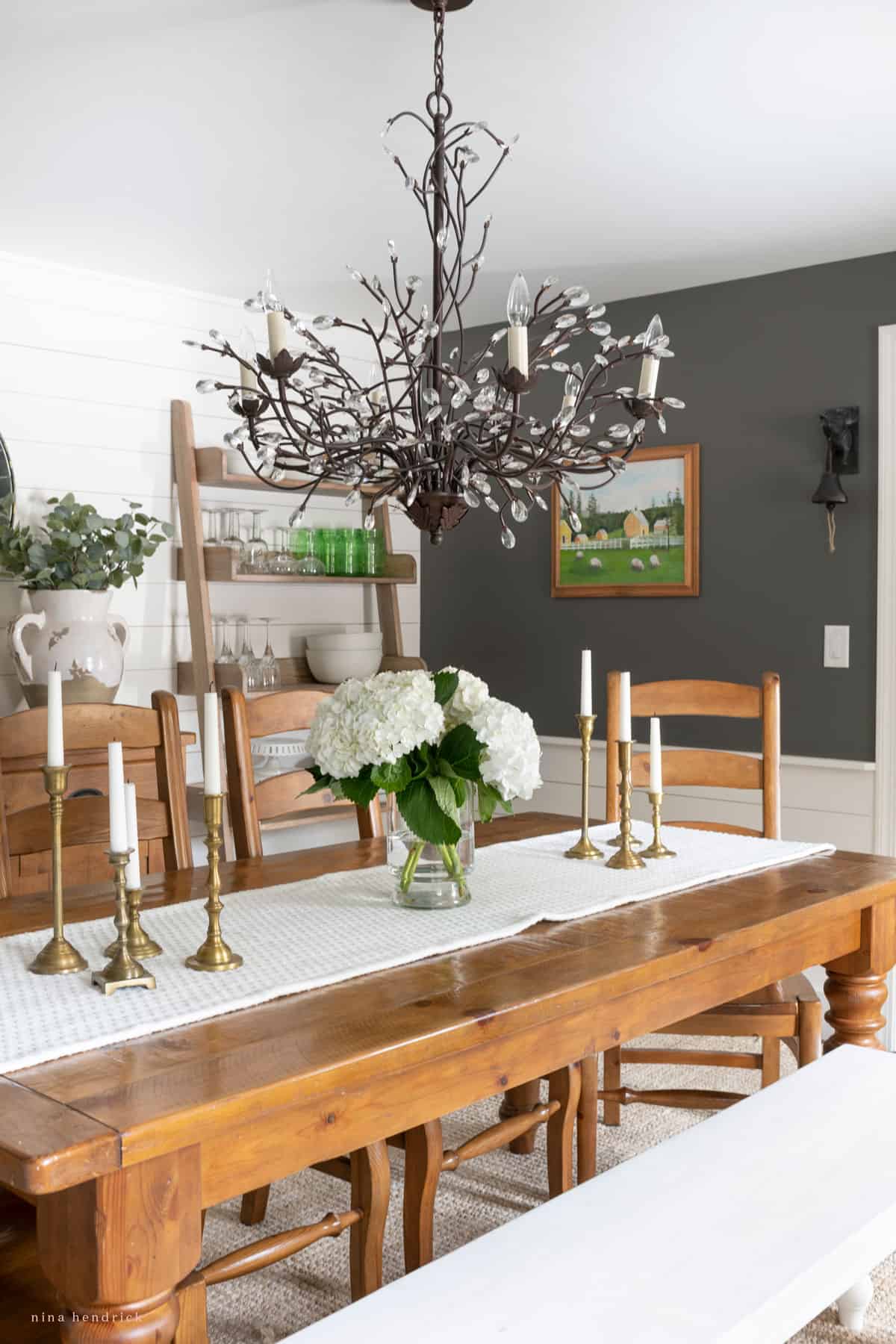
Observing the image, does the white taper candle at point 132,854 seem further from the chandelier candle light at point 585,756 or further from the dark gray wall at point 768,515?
the dark gray wall at point 768,515

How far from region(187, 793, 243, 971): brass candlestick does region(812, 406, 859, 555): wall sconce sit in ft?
8.73

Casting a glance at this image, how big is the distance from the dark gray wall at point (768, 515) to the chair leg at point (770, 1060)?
1332 mm

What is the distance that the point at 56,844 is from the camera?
162cm

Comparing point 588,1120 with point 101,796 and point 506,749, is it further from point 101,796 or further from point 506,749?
point 101,796

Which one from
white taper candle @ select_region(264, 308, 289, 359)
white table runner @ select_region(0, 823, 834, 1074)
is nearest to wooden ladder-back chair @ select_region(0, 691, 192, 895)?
white table runner @ select_region(0, 823, 834, 1074)

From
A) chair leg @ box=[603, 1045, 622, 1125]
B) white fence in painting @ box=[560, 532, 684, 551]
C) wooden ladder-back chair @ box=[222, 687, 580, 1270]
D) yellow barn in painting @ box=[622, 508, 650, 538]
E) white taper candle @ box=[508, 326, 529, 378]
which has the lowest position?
chair leg @ box=[603, 1045, 622, 1125]

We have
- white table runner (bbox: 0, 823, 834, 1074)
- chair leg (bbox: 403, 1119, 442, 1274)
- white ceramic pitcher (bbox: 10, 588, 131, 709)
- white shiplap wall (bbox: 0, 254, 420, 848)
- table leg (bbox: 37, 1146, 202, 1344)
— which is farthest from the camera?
white shiplap wall (bbox: 0, 254, 420, 848)

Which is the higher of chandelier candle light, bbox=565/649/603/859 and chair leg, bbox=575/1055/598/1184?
chandelier candle light, bbox=565/649/603/859

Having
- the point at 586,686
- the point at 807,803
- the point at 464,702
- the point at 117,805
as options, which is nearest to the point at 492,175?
the point at 586,686

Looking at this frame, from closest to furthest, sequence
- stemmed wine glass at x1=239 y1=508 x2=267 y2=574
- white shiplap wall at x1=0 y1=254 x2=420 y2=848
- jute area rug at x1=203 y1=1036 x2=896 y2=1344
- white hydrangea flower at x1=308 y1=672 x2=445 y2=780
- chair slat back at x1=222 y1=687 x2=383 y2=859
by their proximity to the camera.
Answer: white hydrangea flower at x1=308 y1=672 x2=445 y2=780, jute area rug at x1=203 y1=1036 x2=896 y2=1344, chair slat back at x1=222 y1=687 x2=383 y2=859, white shiplap wall at x1=0 y1=254 x2=420 y2=848, stemmed wine glass at x1=239 y1=508 x2=267 y2=574

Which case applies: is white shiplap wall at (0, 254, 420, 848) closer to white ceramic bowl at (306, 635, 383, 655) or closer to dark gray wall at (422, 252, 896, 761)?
white ceramic bowl at (306, 635, 383, 655)

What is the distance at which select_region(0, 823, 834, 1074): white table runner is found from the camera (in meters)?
1.48

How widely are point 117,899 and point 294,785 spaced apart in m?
1.12

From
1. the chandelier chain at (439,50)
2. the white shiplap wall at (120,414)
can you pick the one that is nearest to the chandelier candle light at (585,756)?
the chandelier chain at (439,50)
